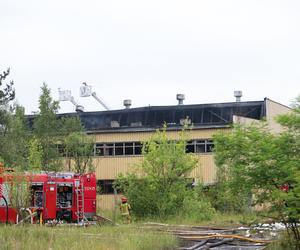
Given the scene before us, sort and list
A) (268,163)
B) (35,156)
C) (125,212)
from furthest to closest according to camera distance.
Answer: (35,156)
(125,212)
(268,163)

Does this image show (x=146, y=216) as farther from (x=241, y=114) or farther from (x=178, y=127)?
(x=241, y=114)

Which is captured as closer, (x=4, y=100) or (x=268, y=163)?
(x=268, y=163)

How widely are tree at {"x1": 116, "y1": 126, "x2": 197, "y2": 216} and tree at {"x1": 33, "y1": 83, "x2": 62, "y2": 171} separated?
910cm

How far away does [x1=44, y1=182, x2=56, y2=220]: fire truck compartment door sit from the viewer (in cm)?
2539

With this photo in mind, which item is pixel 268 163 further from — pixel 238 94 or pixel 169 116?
pixel 238 94

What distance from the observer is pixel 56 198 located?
2581 cm

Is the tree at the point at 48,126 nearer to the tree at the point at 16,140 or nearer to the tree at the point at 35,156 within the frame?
the tree at the point at 16,140

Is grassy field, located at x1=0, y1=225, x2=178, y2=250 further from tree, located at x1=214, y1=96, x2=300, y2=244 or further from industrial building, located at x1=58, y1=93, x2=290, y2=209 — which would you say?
industrial building, located at x1=58, y1=93, x2=290, y2=209

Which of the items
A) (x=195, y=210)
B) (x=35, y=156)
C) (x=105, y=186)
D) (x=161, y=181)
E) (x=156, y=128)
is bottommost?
(x=195, y=210)

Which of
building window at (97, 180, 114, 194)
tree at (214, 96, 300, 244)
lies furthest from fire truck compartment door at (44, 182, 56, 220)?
building window at (97, 180, 114, 194)

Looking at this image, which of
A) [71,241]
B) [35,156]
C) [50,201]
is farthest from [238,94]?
[71,241]

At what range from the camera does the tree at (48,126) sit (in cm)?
3913

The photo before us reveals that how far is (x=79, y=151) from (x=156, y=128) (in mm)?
9213

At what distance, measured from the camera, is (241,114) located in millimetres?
48125
